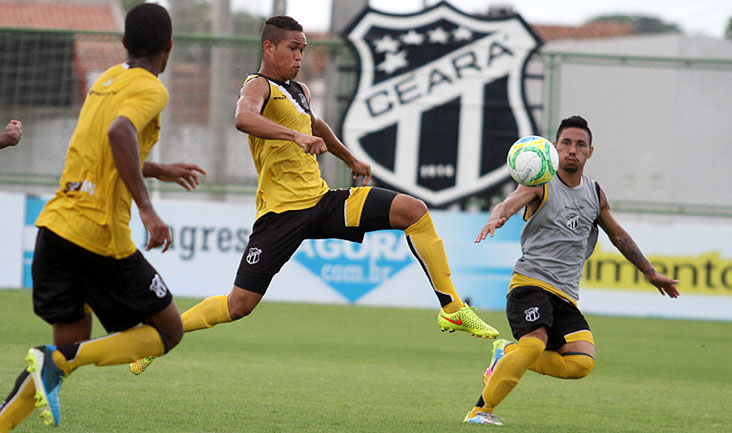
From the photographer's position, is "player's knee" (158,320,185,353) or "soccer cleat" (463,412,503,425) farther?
"soccer cleat" (463,412,503,425)

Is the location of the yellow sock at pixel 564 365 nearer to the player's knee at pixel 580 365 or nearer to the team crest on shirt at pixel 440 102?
the player's knee at pixel 580 365

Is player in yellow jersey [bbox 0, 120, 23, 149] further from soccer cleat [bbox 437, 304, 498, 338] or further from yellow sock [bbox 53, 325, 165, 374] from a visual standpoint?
soccer cleat [bbox 437, 304, 498, 338]

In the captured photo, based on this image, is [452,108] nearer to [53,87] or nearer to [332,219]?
[53,87]

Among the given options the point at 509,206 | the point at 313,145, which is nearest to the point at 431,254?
the point at 509,206

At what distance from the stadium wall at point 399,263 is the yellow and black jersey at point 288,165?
262 inches

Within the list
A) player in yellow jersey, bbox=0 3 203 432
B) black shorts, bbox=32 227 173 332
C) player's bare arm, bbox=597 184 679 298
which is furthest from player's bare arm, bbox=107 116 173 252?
player's bare arm, bbox=597 184 679 298

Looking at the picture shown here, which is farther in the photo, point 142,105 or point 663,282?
point 663,282

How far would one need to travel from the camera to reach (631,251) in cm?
679

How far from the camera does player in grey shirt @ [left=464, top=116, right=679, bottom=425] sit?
6.14 metres

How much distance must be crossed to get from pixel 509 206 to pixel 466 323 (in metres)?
0.81

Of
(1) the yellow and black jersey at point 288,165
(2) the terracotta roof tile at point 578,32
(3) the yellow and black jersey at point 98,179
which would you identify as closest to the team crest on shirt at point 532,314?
(1) the yellow and black jersey at point 288,165

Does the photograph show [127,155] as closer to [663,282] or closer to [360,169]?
[360,169]

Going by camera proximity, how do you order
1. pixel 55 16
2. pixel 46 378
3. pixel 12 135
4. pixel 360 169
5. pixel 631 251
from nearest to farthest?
pixel 46 378
pixel 12 135
pixel 631 251
pixel 360 169
pixel 55 16

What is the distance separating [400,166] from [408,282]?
173 centimetres
